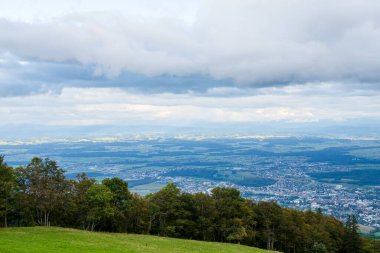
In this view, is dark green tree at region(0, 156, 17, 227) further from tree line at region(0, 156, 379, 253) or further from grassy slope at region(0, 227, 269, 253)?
grassy slope at region(0, 227, 269, 253)

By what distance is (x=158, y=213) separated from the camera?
76.3 meters

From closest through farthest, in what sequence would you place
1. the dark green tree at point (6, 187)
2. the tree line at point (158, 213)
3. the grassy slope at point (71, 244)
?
1. the grassy slope at point (71, 244)
2. the dark green tree at point (6, 187)
3. the tree line at point (158, 213)

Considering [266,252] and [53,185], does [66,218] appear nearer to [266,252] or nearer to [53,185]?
[53,185]

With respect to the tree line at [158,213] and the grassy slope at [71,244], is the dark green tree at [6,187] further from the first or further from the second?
the grassy slope at [71,244]

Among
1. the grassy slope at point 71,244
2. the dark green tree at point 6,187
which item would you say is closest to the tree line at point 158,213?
the dark green tree at point 6,187

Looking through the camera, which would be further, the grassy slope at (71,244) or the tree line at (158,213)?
the tree line at (158,213)

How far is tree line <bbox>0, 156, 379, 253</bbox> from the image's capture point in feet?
217

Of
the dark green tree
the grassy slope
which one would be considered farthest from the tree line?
the grassy slope

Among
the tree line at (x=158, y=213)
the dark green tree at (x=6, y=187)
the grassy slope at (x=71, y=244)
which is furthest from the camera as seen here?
the tree line at (x=158, y=213)

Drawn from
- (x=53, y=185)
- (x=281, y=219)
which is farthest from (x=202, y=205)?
(x=53, y=185)

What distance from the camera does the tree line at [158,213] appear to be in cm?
6600

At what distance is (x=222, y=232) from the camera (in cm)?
7838

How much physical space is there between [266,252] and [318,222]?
130 feet

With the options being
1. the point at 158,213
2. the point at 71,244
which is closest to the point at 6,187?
the point at 71,244
